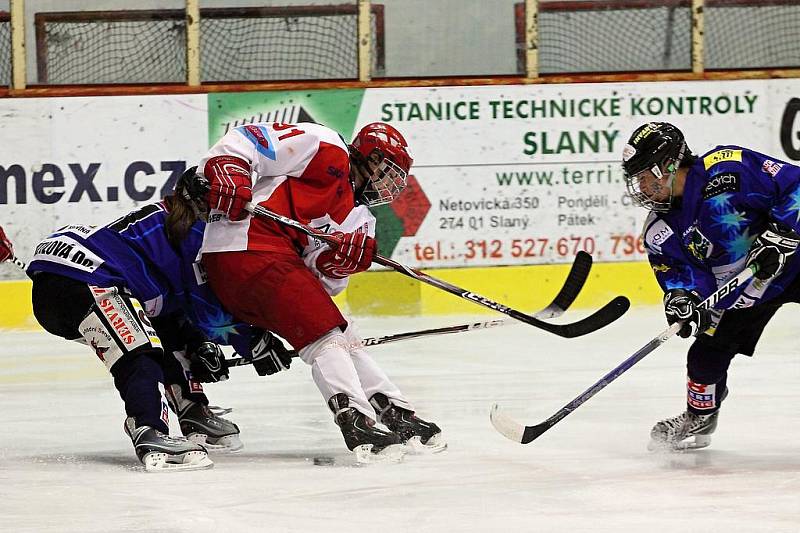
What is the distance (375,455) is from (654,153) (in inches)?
38.1

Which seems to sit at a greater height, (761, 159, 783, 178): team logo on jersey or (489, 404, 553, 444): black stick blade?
(761, 159, 783, 178): team logo on jersey

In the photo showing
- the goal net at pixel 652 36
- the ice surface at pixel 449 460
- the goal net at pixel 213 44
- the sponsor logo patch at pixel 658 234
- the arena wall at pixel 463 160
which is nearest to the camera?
the ice surface at pixel 449 460

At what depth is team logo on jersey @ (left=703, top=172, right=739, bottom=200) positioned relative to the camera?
10.3 ft

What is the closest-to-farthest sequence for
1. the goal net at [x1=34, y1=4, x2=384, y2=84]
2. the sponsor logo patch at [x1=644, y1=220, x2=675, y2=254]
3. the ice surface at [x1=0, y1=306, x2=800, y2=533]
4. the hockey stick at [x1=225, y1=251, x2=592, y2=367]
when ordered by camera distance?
the ice surface at [x1=0, y1=306, x2=800, y2=533]
the sponsor logo patch at [x1=644, y1=220, x2=675, y2=254]
the hockey stick at [x1=225, y1=251, x2=592, y2=367]
the goal net at [x1=34, y1=4, x2=384, y2=84]

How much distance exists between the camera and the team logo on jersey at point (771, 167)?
315 centimetres

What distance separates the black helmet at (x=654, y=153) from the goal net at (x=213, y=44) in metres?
3.32

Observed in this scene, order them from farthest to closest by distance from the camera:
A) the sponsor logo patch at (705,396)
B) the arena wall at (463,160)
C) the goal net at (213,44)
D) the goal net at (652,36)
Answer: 1. the goal net at (652,36)
2. the goal net at (213,44)
3. the arena wall at (463,160)
4. the sponsor logo patch at (705,396)

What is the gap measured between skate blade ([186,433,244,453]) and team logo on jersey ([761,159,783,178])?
1.49 meters

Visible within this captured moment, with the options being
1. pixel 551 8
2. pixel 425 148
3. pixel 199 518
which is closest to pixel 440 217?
pixel 425 148

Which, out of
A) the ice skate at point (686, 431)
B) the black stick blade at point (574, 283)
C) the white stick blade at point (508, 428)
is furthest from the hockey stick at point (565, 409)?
the black stick blade at point (574, 283)

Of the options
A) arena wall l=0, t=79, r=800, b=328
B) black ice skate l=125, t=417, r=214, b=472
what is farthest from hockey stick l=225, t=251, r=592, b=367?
arena wall l=0, t=79, r=800, b=328

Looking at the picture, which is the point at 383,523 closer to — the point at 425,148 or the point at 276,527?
the point at 276,527

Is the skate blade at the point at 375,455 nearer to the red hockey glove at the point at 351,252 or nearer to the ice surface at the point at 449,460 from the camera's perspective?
the ice surface at the point at 449,460

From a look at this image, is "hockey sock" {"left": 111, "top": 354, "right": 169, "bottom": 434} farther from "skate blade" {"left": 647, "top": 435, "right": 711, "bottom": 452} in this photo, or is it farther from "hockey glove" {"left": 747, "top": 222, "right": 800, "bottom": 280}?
"hockey glove" {"left": 747, "top": 222, "right": 800, "bottom": 280}
